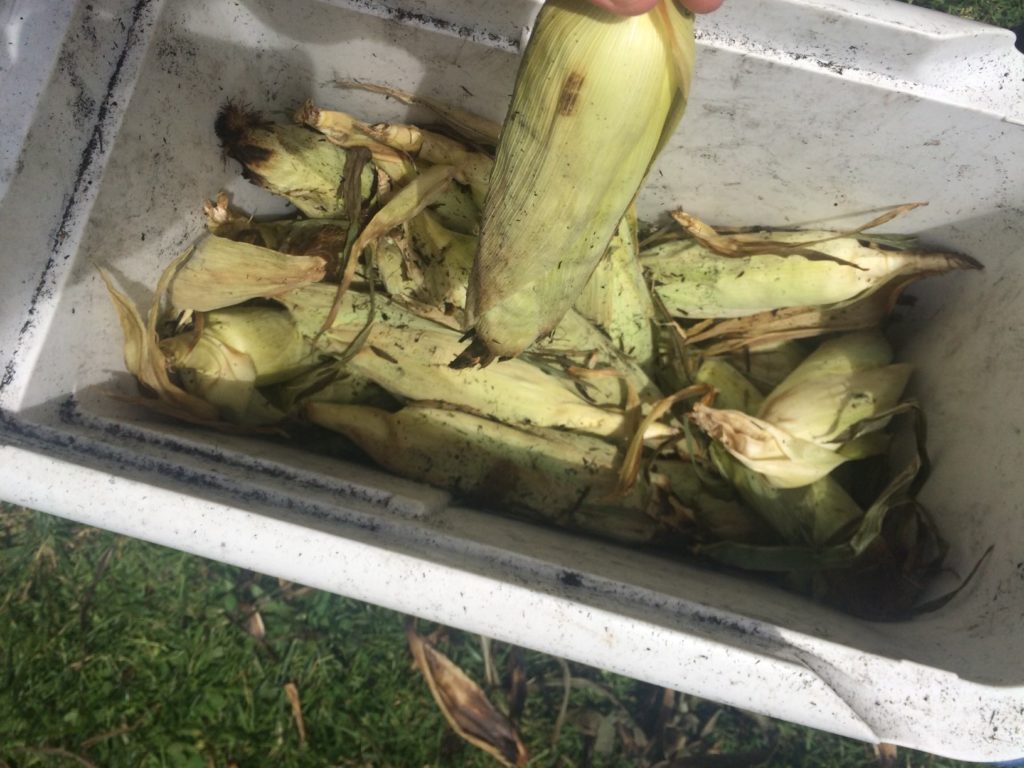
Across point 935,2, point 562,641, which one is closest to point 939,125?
point 562,641

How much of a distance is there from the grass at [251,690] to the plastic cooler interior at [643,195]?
81cm

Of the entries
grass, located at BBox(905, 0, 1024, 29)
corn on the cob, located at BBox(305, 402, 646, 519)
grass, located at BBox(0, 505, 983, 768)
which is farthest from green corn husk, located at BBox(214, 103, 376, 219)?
grass, located at BBox(905, 0, 1024, 29)

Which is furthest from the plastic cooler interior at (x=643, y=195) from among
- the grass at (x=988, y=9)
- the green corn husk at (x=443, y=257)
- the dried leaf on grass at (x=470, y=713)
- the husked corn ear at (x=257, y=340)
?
the grass at (x=988, y=9)

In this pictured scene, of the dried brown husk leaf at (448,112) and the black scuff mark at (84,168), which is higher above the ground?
the dried brown husk leaf at (448,112)

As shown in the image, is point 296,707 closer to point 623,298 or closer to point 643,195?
point 623,298

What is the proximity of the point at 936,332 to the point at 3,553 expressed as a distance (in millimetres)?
2231

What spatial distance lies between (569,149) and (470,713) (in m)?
1.48

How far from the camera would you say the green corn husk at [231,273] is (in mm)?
1235

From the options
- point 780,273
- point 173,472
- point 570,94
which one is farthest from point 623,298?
point 173,472

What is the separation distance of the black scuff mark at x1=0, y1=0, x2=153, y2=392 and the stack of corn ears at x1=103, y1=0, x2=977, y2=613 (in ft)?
0.33

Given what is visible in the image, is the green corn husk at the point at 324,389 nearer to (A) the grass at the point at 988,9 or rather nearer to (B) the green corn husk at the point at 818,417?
(B) the green corn husk at the point at 818,417

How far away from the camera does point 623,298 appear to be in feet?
4.29

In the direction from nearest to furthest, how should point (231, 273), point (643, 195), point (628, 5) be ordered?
point (628, 5) < point (231, 273) < point (643, 195)

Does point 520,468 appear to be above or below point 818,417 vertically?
below
